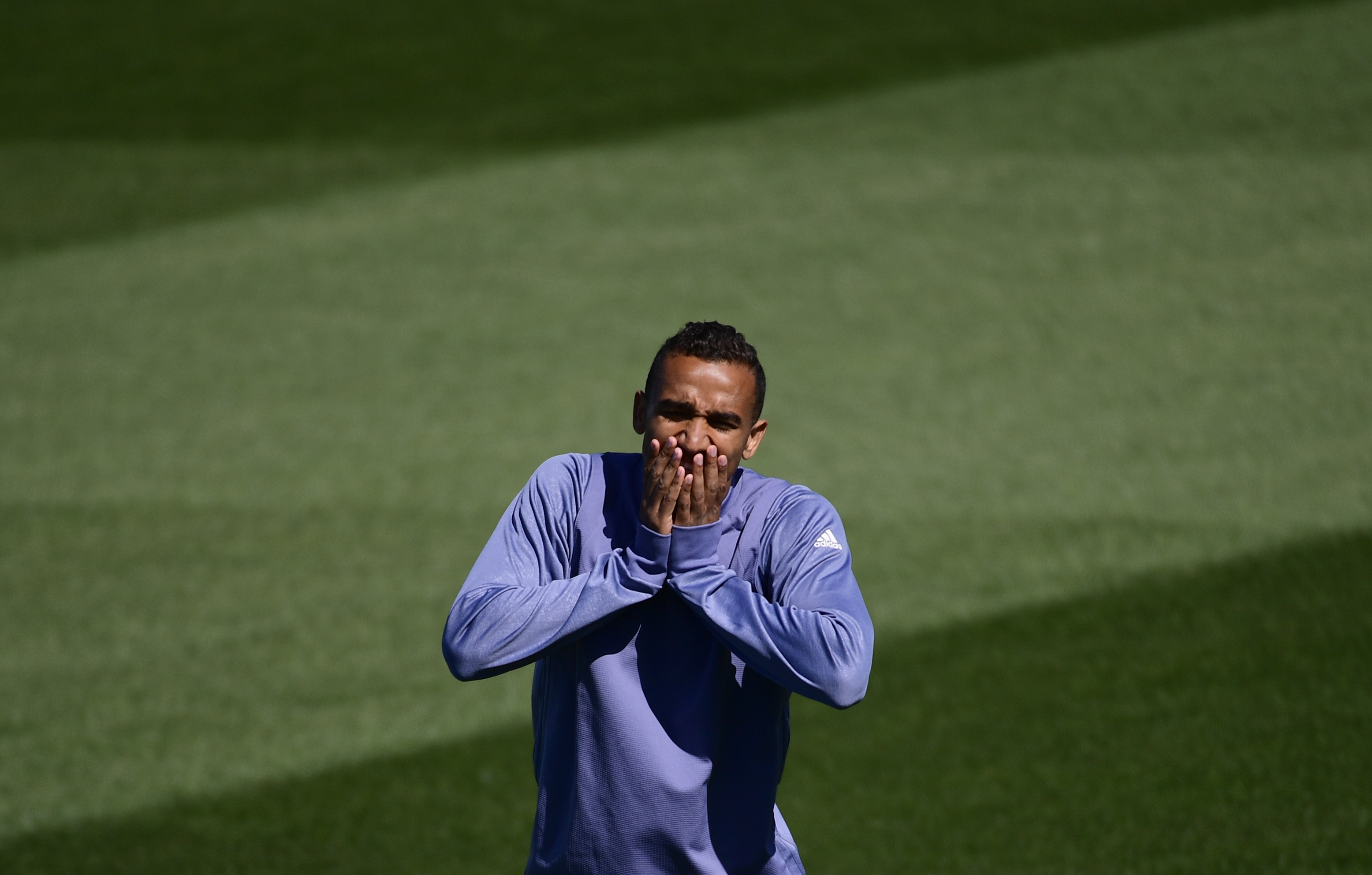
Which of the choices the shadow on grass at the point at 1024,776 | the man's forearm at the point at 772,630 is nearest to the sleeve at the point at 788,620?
the man's forearm at the point at 772,630

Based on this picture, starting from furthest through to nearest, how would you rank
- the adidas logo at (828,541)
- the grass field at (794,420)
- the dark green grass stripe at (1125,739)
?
the grass field at (794,420), the dark green grass stripe at (1125,739), the adidas logo at (828,541)

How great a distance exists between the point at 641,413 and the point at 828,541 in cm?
43

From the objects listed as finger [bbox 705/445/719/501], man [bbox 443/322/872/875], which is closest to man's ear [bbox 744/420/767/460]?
man [bbox 443/322/872/875]

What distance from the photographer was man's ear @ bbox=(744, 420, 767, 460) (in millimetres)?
2412

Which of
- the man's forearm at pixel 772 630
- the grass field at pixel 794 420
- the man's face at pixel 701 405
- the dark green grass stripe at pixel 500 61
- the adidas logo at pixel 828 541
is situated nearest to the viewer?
the man's forearm at pixel 772 630

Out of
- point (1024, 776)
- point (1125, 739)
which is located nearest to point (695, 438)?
point (1024, 776)

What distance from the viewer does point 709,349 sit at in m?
2.30

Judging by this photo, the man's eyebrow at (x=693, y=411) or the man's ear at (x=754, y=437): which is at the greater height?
the man's eyebrow at (x=693, y=411)

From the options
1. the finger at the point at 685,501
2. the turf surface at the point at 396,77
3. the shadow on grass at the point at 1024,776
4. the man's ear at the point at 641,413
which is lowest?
the shadow on grass at the point at 1024,776

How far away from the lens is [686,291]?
29.6 feet

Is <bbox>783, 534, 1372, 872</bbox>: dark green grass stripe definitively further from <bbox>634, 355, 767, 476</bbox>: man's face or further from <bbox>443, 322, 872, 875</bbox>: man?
<bbox>634, 355, 767, 476</bbox>: man's face

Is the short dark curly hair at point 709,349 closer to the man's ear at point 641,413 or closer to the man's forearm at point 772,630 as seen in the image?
the man's ear at point 641,413

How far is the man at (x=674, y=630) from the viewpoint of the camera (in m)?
2.19

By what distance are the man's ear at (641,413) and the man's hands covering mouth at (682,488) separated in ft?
0.53
